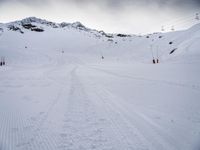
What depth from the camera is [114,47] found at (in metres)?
51.6

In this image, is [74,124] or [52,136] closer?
[52,136]

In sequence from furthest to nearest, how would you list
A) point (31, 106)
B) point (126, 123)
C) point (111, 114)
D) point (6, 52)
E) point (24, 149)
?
1. point (6, 52)
2. point (31, 106)
3. point (111, 114)
4. point (126, 123)
5. point (24, 149)

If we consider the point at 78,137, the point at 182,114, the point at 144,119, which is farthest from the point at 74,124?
the point at 182,114

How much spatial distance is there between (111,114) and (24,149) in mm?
2153

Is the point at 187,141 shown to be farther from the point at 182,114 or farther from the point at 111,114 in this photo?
the point at 111,114

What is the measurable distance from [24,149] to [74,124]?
1.19 metres

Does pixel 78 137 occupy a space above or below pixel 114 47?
below

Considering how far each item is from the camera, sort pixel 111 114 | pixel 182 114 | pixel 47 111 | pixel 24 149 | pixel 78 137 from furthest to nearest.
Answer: pixel 47 111, pixel 111 114, pixel 182 114, pixel 78 137, pixel 24 149

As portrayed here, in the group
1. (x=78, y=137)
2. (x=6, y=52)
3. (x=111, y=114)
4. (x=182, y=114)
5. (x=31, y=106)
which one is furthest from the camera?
(x=6, y=52)

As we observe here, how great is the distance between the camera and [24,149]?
297 cm

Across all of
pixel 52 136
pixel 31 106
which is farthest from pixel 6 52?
pixel 52 136

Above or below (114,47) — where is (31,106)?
below

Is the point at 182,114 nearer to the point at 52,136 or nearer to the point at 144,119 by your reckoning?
the point at 144,119

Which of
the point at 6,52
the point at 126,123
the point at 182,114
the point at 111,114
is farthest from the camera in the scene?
the point at 6,52
